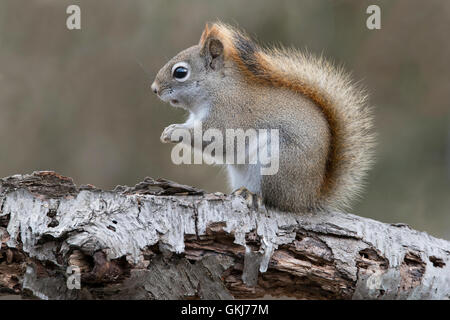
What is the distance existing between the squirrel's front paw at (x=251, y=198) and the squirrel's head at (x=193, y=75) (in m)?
0.46

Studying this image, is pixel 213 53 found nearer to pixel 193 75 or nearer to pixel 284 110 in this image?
pixel 193 75

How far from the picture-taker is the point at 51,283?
1.74 m

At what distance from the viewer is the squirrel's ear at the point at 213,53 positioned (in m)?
2.42

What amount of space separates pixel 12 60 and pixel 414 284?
9.85 ft

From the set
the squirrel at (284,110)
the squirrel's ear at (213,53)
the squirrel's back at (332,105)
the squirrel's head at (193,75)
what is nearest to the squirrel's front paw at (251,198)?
the squirrel at (284,110)

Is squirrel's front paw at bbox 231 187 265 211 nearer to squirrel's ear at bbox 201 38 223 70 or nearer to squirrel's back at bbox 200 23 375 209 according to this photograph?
squirrel's back at bbox 200 23 375 209

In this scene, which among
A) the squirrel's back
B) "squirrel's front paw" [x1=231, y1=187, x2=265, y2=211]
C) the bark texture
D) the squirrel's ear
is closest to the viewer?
the bark texture

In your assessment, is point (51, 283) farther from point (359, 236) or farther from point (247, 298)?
point (359, 236)

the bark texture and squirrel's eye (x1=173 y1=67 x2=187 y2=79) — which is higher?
squirrel's eye (x1=173 y1=67 x2=187 y2=79)

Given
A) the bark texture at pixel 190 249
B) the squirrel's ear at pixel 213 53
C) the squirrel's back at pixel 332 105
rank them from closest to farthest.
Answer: the bark texture at pixel 190 249
the squirrel's back at pixel 332 105
the squirrel's ear at pixel 213 53

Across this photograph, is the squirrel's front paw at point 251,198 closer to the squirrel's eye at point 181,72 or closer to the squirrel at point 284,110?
the squirrel at point 284,110

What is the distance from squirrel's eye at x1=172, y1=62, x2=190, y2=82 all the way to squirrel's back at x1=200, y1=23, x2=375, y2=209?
0.59ft

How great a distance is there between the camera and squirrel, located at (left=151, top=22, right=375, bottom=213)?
2.18m

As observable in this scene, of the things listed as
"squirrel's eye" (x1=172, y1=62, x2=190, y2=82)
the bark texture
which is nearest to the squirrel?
"squirrel's eye" (x1=172, y1=62, x2=190, y2=82)
